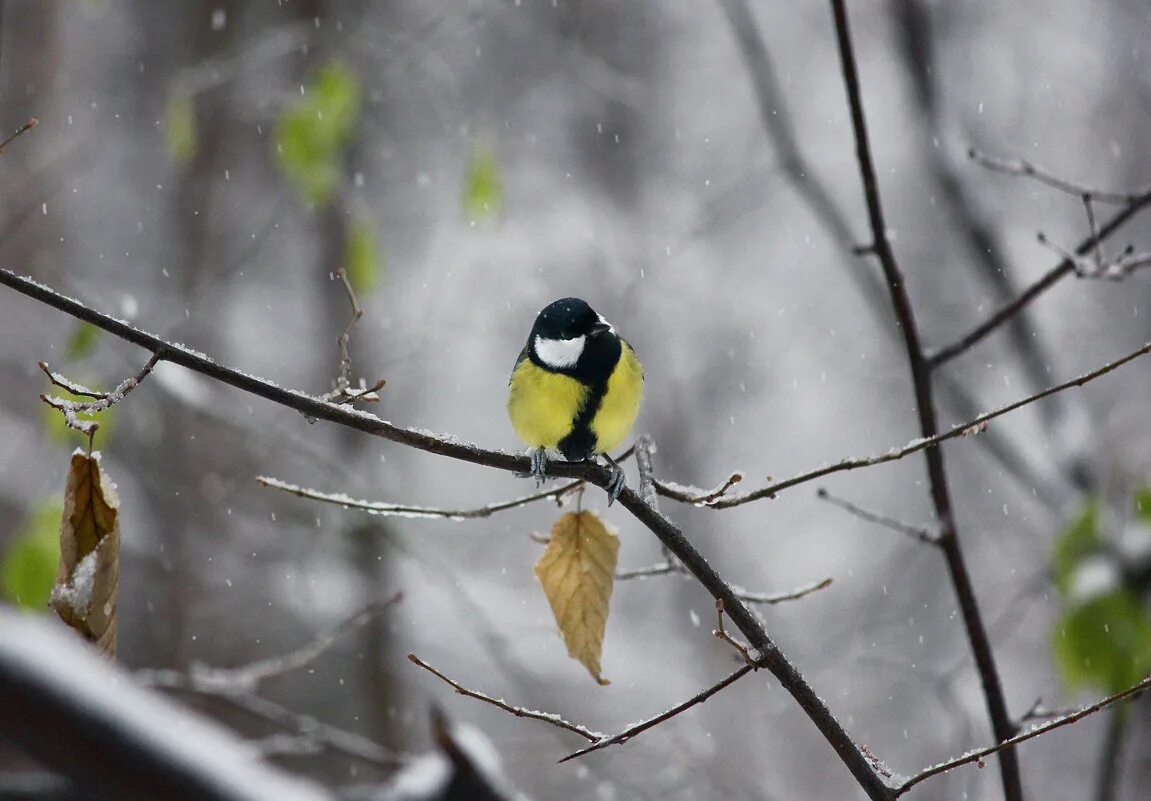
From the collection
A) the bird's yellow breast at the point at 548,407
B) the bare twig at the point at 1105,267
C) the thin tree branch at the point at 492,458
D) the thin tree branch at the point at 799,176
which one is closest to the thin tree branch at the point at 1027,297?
the bare twig at the point at 1105,267

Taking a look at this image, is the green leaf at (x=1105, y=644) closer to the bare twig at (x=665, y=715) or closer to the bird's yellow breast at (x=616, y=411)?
the bird's yellow breast at (x=616, y=411)

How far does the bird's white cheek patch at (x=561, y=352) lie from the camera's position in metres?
1.81

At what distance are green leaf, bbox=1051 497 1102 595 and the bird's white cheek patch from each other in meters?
1.05

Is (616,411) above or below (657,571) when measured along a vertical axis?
above

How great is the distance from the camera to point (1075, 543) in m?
2.04

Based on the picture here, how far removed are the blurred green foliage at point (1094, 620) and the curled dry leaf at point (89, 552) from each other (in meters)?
1.64

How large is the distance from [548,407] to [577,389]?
0.19 ft

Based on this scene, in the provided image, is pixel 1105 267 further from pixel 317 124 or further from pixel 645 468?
pixel 317 124

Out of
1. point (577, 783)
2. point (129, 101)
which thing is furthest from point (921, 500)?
point (129, 101)

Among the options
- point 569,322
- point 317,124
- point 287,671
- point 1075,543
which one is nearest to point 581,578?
point 569,322

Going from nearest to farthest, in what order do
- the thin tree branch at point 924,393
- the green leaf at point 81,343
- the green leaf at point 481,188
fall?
1. the thin tree branch at point 924,393
2. the green leaf at point 81,343
3. the green leaf at point 481,188

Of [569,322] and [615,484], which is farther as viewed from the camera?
[569,322]

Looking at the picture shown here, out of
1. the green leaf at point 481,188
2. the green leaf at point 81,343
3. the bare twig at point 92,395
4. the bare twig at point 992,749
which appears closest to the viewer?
the bare twig at point 92,395

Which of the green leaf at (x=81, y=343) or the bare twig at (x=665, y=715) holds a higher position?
the green leaf at (x=81, y=343)
